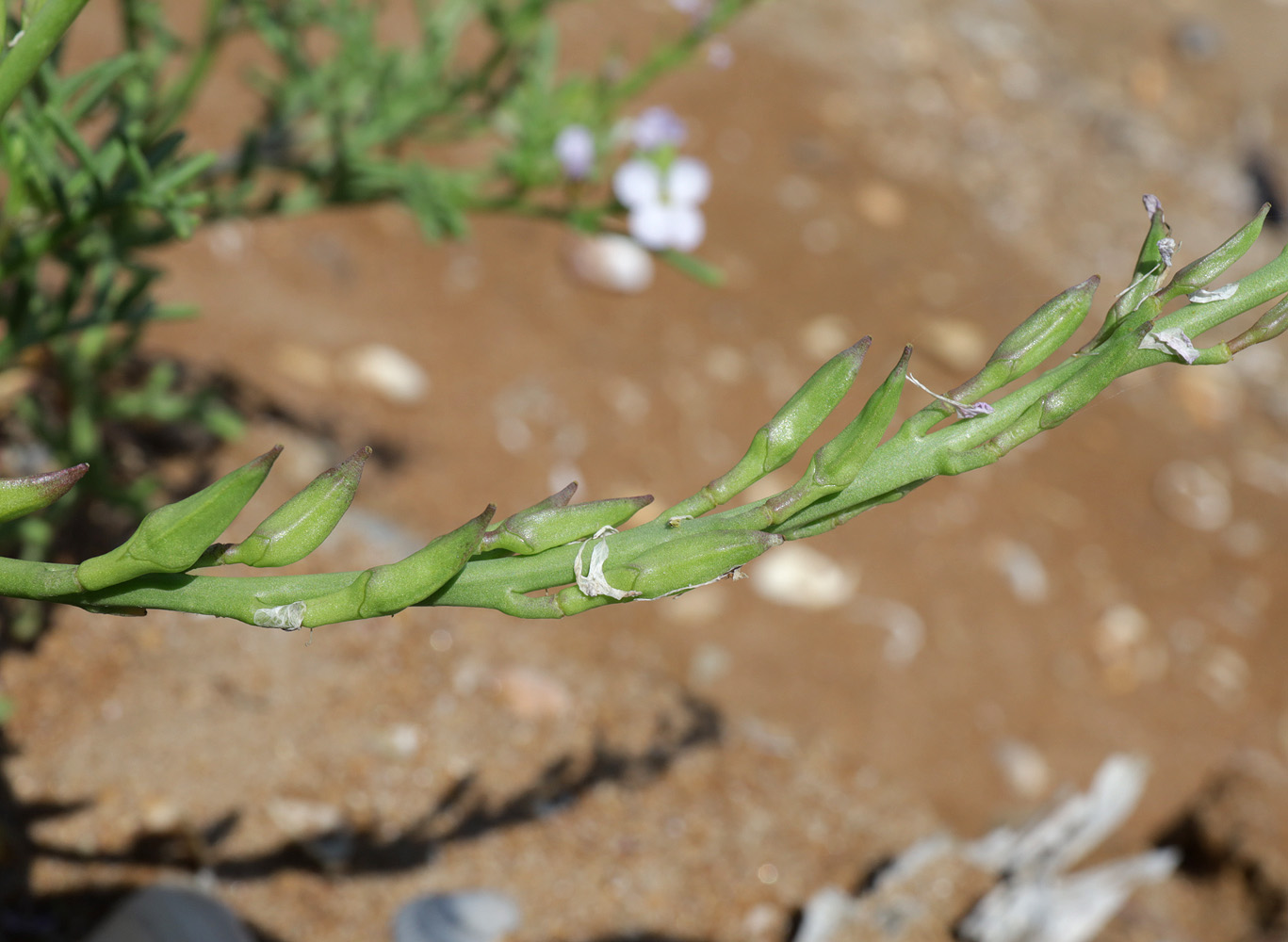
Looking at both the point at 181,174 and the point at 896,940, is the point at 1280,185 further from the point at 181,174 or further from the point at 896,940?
the point at 181,174

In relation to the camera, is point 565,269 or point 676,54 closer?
point 676,54

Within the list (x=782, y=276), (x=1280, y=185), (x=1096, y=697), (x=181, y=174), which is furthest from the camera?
(x=1280, y=185)

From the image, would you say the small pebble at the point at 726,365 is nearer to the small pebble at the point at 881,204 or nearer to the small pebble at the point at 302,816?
the small pebble at the point at 881,204

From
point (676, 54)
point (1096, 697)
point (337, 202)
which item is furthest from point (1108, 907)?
point (337, 202)

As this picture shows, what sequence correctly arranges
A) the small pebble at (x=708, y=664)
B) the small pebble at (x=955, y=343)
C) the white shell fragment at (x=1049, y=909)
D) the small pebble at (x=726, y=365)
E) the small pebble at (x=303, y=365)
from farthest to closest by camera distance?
the small pebble at (x=955, y=343)
the small pebble at (x=726, y=365)
the small pebble at (x=303, y=365)
the small pebble at (x=708, y=664)
the white shell fragment at (x=1049, y=909)

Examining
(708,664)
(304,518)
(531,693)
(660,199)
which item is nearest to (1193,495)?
(708,664)

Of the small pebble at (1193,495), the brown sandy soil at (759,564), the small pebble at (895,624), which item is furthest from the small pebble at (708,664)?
the small pebble at (1193,495)
